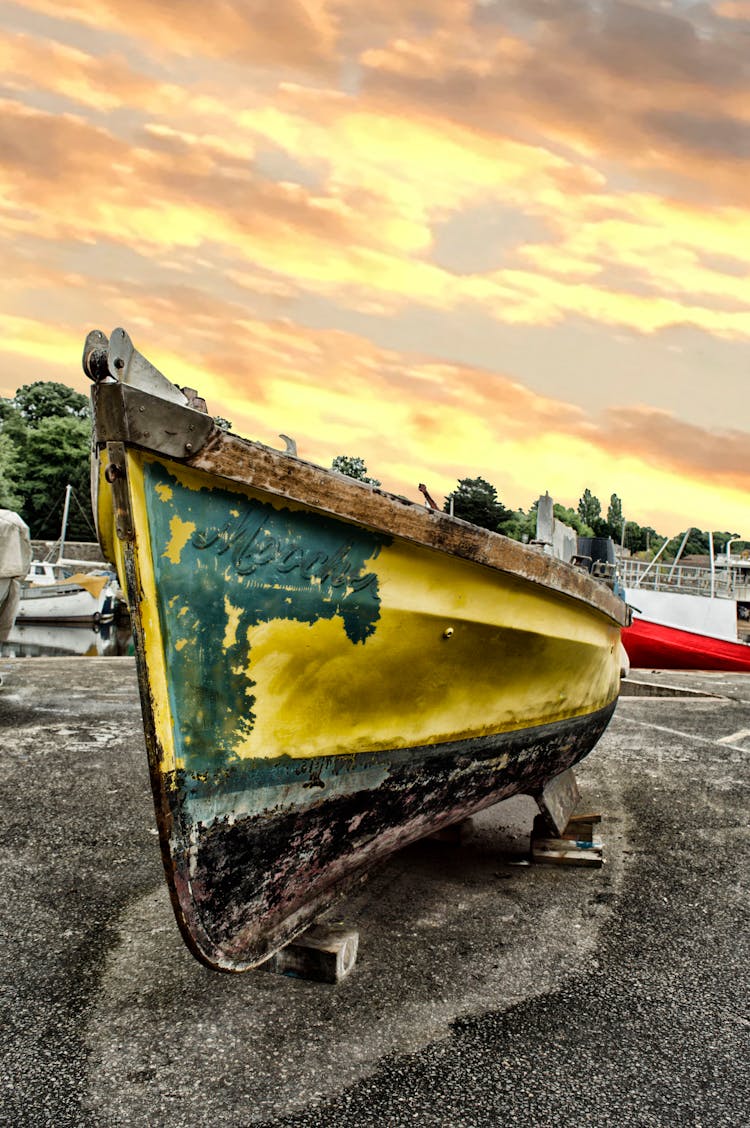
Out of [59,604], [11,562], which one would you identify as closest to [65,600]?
[59,604]

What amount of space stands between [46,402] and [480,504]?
33.1 metres

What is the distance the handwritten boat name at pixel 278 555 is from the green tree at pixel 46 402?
6048 centimetres

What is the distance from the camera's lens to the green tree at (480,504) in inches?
2053

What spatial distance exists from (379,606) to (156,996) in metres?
1.57

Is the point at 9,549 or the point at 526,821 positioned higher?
the point at 9,549

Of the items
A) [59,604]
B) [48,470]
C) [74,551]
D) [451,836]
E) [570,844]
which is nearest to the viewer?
[570,844]

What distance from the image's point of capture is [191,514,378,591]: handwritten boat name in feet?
7.44

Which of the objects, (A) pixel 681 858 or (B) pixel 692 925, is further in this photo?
(A) pixel 681 858

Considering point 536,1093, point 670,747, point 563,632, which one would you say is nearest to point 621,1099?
point 536,1093

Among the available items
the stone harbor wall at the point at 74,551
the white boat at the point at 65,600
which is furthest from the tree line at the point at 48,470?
the white boat at the point at 65,600

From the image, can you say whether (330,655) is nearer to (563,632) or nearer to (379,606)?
(379,606)

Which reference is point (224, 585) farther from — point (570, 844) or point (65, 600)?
point (65, 600)

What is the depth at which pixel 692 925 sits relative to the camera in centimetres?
339

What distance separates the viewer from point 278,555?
2.37 m
